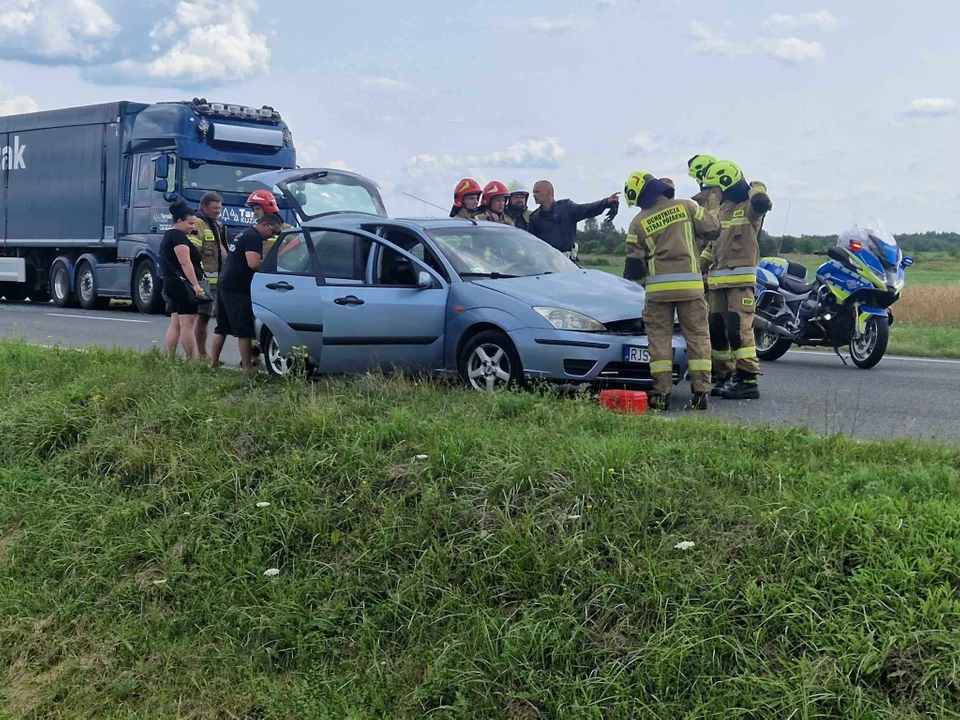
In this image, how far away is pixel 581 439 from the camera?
545 centimetres

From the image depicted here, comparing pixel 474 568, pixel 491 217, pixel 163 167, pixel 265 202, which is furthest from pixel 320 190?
pixel 474 568

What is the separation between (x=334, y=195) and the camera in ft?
53.4

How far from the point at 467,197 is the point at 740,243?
12.8ft

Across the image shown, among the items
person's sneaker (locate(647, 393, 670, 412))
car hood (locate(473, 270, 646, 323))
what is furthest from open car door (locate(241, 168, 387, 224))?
person's sneaker (locate(647, 393, 670, 412))

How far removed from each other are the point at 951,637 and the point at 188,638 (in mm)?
3168

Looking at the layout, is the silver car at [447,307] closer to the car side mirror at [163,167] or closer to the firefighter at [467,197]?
the firefighter at [467,197]

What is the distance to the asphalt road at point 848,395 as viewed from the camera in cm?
712

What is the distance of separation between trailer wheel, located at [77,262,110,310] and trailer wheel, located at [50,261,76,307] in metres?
0.53

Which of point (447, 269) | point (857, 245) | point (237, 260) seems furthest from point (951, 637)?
point (857, 245)

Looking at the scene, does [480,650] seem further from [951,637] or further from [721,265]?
[721,265]

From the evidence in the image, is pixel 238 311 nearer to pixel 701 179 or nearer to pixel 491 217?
pixel 491 217

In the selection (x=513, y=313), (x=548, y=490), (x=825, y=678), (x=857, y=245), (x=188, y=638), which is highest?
(x=857, y=245)

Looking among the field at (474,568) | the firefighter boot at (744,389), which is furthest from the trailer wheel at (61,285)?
the firefighter boot at (744,389)

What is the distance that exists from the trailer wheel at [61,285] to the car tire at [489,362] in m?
15.9
